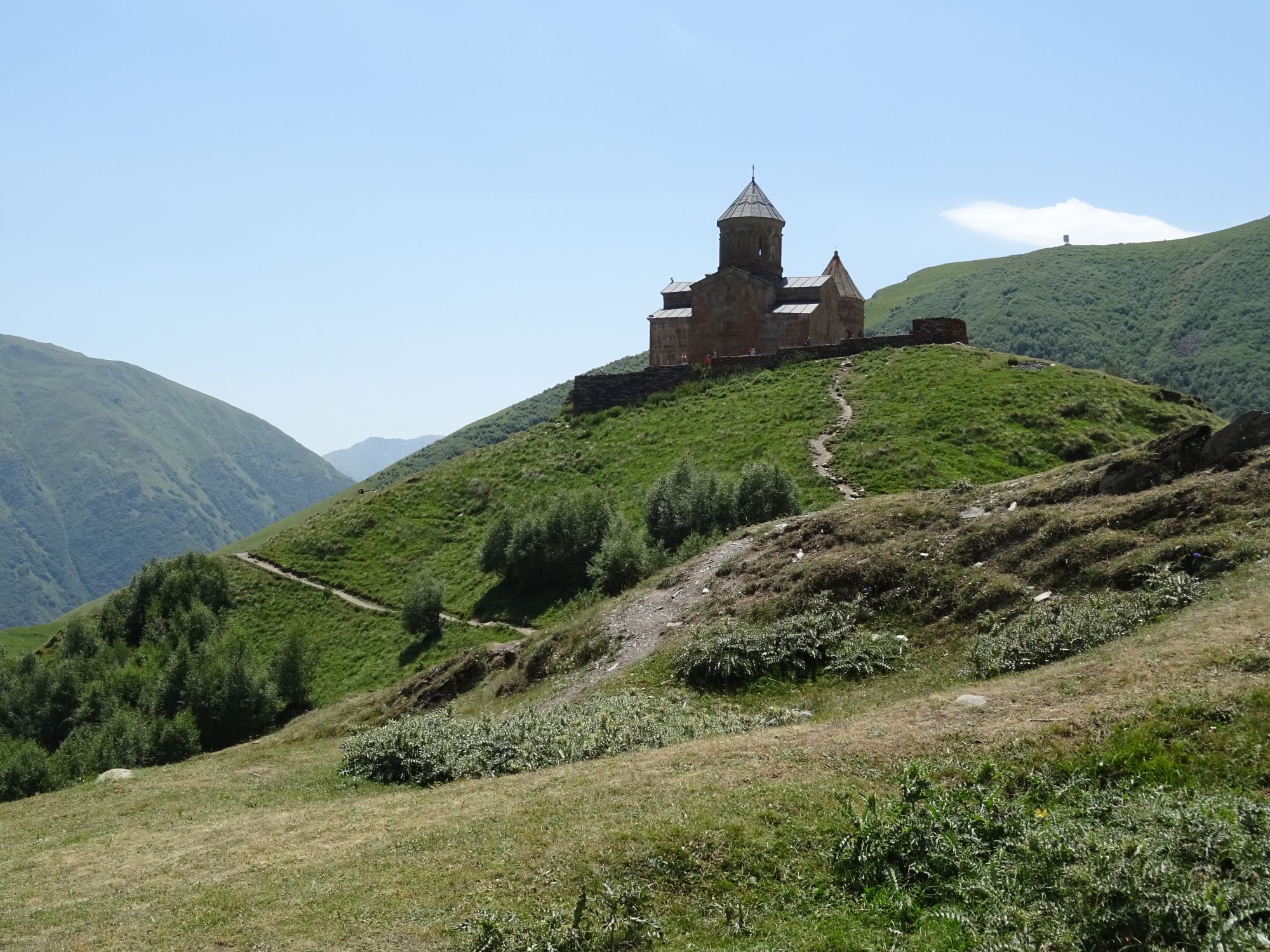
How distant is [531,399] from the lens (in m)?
128

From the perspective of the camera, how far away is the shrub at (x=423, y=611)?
37.1 metres

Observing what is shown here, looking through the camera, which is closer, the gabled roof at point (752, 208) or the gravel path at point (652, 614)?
the gravel path at point (652, 614)

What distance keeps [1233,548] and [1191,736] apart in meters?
6.88

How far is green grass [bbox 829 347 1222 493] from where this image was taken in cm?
3638

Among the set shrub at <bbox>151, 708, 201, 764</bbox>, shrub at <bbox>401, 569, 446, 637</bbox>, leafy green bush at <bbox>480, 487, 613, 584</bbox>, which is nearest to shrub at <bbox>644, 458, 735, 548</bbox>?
leafy green bush at <bbox>480, 487, 613, 584</bbox>

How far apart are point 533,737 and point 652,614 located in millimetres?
7264

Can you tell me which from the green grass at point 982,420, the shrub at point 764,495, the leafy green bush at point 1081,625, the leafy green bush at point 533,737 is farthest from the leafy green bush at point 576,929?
the green grass at point 982,420

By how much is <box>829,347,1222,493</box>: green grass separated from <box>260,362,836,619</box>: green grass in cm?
235

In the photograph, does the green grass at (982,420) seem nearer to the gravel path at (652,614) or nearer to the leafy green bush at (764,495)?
the leafy green bush at (764,495)

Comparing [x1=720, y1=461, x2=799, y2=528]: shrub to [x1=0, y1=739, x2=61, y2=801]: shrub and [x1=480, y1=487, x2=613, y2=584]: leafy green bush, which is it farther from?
[x1=0, y1=739, x2=61, y2=801]: shrub

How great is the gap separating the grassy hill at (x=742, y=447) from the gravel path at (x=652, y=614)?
33.7ft

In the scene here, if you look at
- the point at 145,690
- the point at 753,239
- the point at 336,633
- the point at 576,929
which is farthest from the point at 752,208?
the point at 576,929

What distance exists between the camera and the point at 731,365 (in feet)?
169

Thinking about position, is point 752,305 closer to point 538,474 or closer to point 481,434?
point 538,474
